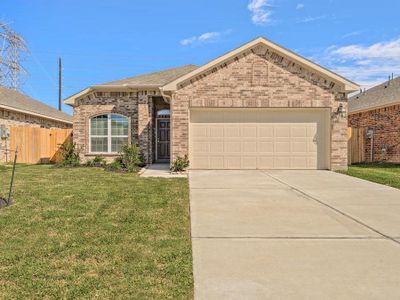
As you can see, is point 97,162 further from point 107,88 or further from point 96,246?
point 96,246

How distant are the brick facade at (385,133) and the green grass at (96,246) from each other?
14.1 m

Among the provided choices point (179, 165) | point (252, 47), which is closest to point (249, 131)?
point (179, 165)

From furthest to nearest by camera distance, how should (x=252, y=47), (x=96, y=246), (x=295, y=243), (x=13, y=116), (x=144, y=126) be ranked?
1. (x=13, y=116)
2. (x=144, y=126)
3. (x=252, y=47)
4. (x=295, y=243)
5. (x=96, y=246)

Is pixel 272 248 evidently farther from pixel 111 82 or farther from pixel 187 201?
pixel 111 82

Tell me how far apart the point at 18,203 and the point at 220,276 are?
5.53 metres

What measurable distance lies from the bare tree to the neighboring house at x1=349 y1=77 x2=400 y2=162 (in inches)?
694

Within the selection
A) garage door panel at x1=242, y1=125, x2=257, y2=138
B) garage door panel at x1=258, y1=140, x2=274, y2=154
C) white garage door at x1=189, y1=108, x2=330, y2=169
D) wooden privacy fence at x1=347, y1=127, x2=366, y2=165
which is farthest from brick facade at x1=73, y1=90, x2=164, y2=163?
wooden privacy fence at x1=347, y1=127, x2=366, y2=165

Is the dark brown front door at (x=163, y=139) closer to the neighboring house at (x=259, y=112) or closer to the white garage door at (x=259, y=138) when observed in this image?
the neighboring house at (x=259, y=112)

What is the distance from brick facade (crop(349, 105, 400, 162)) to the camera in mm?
17734

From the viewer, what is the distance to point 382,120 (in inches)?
739

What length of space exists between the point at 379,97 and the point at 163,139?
42.3 ft

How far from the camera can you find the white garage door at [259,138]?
1393 centimetres

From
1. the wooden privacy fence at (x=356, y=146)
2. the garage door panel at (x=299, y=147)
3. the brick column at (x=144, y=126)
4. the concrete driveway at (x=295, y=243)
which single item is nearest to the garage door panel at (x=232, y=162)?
the garage door panel at (x=299, y=147)

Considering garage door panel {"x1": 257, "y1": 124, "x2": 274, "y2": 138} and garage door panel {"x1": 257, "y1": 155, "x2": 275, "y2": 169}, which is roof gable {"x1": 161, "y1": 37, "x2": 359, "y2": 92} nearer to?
garage door panel {"x1": 257, "y1": 124, "x2": 274, "y2": 138}
